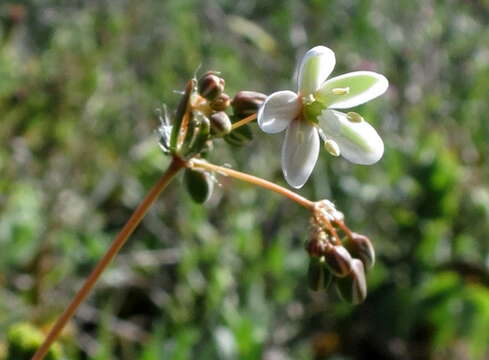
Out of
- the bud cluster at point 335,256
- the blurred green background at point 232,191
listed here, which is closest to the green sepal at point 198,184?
the bud cluster at point 335,256

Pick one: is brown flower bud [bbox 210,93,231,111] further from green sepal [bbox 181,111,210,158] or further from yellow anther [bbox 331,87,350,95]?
yellow anther [bbox 331,87,350,95]

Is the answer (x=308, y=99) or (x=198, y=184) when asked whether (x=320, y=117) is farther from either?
(x=198, y=184)

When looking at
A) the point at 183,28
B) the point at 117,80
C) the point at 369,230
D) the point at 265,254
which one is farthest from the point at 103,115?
the point at 369,230

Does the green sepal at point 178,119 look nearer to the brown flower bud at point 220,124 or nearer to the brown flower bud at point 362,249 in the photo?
the brown flower bud at point 220,124

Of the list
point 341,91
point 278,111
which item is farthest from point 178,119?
point 341,91

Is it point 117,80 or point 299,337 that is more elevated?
point 117,80

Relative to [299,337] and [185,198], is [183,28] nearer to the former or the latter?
[185,198]
